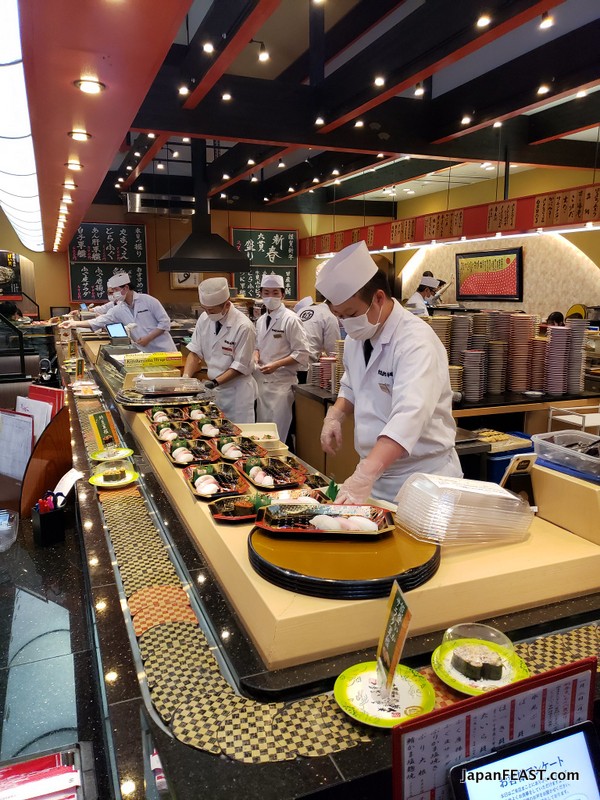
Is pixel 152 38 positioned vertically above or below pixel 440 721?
above

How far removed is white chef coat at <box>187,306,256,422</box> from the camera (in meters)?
4.96

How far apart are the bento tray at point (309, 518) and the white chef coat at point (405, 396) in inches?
19.4

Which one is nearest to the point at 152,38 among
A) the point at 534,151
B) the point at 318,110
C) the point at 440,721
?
the point at 440,721

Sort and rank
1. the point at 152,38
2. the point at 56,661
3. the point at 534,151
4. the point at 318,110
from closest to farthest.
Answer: the point at 56,661 → the point at 152,38 → the point at 318,110 → the point at 534,151

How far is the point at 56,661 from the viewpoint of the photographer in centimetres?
150

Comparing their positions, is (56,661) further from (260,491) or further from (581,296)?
(581,296)

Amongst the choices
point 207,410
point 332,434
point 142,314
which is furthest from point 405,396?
point 142,314

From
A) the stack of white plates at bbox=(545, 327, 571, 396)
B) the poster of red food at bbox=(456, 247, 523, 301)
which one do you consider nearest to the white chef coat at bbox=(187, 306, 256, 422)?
the stack of white plates at bbox=(545, 327, 571, 396)

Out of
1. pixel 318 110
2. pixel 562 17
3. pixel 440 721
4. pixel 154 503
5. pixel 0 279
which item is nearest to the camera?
pixel 440 721

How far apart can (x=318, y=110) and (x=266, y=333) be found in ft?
7.56

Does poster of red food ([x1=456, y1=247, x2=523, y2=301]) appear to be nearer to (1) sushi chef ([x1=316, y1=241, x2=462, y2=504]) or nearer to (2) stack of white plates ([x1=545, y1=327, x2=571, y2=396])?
(2) stack of white plates ([x1=545, y1=327, x2=571, y2=396])

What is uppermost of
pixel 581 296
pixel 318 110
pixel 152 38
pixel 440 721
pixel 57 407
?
pixel 318 110

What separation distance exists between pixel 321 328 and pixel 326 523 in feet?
19.3

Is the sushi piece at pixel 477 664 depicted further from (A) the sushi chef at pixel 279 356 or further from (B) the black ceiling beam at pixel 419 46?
(A) the sushi chef at pixel 279 356
